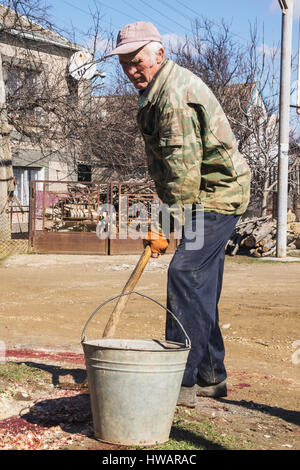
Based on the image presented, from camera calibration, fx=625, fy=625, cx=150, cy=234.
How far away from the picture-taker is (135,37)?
11.9 feet

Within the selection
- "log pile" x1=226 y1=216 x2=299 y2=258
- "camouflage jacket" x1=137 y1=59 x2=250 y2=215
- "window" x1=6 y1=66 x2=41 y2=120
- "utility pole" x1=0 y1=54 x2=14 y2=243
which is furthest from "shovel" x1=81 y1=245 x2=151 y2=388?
"window" x1=6 y1=66 x2=41 y2=120

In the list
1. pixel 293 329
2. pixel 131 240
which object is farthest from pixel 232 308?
pixel 131 240

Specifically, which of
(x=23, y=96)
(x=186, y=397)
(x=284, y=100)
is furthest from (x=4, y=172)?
(x=186, y=397)

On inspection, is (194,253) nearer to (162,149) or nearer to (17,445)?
(162,149)

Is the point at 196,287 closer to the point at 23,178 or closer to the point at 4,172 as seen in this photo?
the point at 4,172

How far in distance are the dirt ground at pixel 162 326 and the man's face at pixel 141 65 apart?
2001mm

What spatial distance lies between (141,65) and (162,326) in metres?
4.04

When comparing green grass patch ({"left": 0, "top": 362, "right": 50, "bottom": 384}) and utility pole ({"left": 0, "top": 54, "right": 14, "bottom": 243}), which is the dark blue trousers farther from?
utility pole ({"left": 0, "top": 54, "right": 14, "bottom": 243})

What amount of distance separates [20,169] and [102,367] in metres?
18.7

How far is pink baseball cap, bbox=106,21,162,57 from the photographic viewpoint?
359cm

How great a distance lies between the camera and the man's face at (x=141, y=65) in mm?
3648

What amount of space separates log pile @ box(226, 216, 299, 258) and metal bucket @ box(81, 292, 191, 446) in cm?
1192

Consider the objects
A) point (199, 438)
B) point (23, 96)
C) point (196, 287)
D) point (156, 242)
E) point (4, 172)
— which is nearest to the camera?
point (199, 438)

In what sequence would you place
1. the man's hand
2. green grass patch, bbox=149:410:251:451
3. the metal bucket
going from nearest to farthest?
the metal bucket, green grass patch, bbox=149:410:251:451, the man's hand
